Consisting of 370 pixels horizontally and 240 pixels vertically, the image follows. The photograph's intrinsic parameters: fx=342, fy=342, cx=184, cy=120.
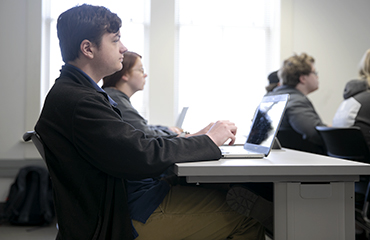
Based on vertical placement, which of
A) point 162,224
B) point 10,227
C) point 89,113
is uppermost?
point 89,113

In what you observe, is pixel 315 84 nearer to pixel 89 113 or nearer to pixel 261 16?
pixel 261 16

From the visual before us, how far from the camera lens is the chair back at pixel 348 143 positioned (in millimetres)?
1882

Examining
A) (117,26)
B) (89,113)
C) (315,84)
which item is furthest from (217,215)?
(315,84)

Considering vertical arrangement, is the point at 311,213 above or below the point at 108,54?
below

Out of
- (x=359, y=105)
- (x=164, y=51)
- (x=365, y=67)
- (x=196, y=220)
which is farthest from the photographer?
(x=164, y=51)

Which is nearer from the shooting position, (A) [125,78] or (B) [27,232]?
(A) [125,78]

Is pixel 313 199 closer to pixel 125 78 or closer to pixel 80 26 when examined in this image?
pixel 80 26

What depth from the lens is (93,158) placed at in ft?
3.10

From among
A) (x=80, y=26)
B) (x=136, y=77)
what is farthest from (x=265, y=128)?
(x=136, y=77)

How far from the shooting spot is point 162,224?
1.08m

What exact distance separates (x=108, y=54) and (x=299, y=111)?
5.75ft

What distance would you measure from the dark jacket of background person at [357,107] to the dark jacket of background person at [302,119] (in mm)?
194

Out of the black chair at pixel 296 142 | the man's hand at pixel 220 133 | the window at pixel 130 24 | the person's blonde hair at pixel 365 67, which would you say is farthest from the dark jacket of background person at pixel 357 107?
the window at pixel 130 24

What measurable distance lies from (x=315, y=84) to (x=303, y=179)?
2117mm
